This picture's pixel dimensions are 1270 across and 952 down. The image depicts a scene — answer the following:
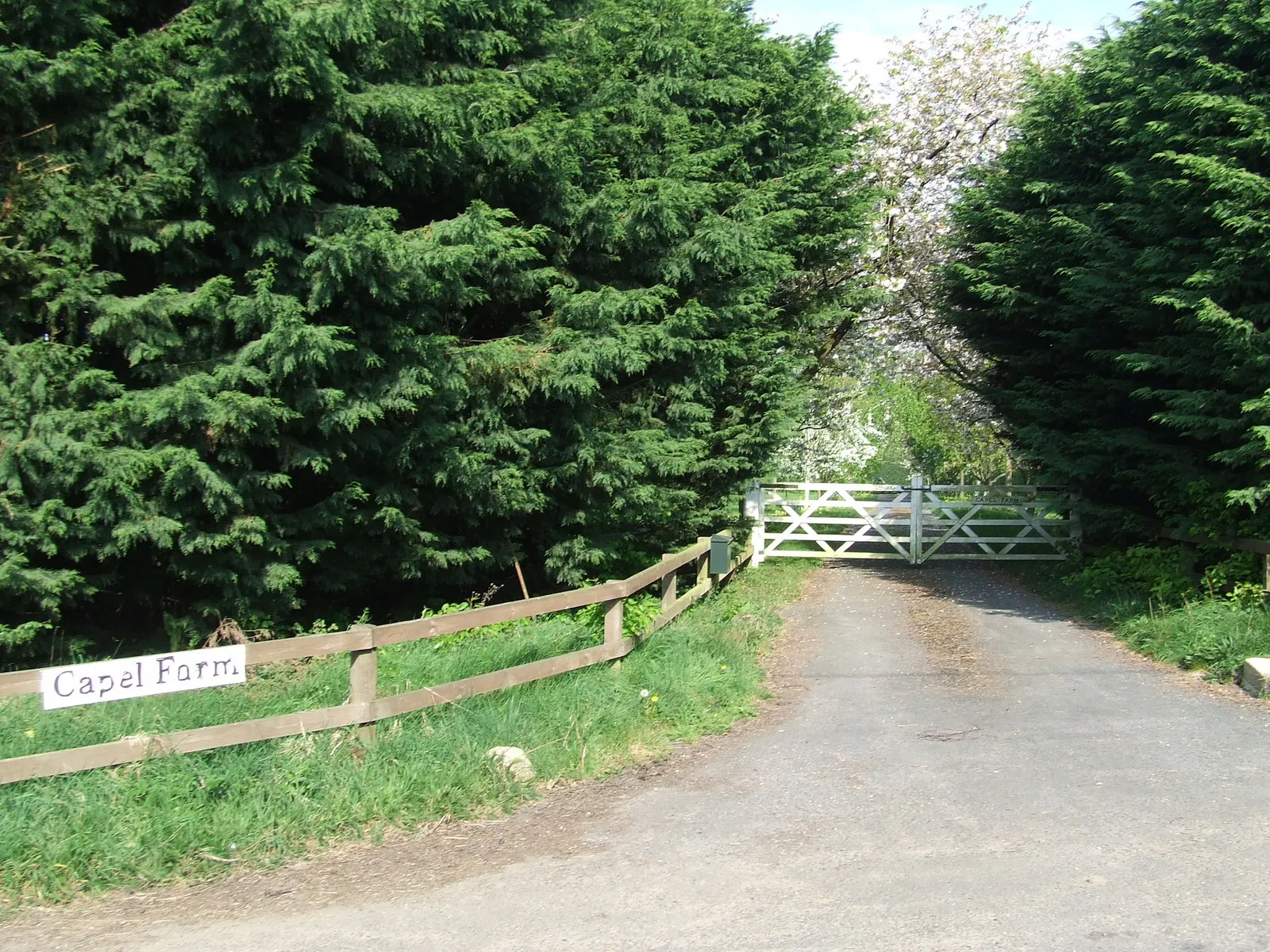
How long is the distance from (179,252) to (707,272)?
6555mm

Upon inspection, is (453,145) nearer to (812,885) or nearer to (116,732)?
(116,732)

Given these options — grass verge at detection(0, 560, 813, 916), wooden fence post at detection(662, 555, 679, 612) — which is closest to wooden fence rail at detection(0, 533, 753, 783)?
grass verge at detection(0, 560, 813, 916)

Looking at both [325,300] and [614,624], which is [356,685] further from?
[325,300]

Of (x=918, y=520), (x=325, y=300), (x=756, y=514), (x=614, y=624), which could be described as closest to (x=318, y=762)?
(x=614, y=624)

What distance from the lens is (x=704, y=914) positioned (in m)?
4.59

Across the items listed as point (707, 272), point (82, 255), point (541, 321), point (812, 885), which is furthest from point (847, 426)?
point (812, 885)

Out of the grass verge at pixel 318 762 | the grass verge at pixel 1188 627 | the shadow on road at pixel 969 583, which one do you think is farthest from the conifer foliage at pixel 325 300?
the grass verge at pixel 1188 627

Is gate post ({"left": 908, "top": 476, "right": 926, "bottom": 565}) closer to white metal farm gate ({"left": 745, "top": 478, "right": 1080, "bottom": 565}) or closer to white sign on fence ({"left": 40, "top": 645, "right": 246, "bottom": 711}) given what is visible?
white metal farm gate ({"left": 745, "top": 478, "right": 1080, "bottom": 565})

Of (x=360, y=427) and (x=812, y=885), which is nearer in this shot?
(x=812, y=885)

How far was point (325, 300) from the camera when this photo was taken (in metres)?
8.80

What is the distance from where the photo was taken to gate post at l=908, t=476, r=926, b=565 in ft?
61.1

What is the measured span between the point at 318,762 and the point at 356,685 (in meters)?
0.50

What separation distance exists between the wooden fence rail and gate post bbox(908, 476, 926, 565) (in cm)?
1143

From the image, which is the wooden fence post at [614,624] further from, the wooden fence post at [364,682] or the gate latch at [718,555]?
the gate latch at [718,555]
